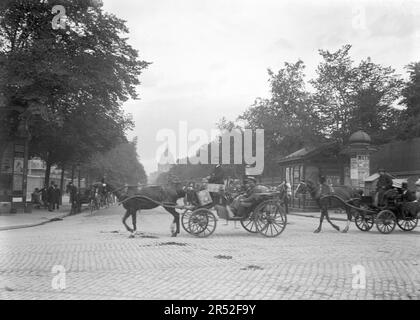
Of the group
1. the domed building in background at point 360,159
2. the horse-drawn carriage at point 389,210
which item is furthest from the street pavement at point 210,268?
the domed building in background at point 360,159

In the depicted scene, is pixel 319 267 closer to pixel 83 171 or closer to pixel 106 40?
pixel 106 40

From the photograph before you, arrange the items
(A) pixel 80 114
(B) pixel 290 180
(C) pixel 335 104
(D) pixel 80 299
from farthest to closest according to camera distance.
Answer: (B) pixel 290 180
(C) pixel 335 104
(A) pixel 80 114
(D) pixel 80 299

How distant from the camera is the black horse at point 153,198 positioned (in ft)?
48.4

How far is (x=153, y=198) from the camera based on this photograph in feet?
49.2

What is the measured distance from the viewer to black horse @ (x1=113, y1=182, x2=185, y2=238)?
1476 centimetres

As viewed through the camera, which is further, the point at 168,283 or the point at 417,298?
the point at 168,283

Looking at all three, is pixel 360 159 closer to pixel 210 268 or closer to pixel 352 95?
pixel 352 95

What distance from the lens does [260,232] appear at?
14.4 metres

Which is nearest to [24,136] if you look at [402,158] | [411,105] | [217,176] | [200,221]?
[217,176]

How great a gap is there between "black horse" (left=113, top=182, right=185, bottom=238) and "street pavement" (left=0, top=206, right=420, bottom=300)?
1350 mm

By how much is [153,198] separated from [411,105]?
3350cm

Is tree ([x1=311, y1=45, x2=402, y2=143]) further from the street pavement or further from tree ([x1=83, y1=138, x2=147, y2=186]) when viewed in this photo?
the street pavement
